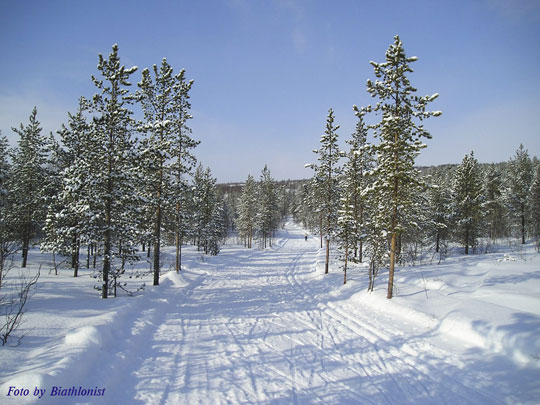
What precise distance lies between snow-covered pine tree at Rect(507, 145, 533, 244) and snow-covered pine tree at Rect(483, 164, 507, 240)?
1742mm

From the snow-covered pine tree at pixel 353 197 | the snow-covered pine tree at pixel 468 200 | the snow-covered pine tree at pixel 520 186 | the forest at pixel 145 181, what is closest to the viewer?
the forest at pixel 145 181

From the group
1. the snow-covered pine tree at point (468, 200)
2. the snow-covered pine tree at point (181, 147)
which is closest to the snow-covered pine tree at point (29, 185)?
the snow-covered pine tree at point (181, 147)

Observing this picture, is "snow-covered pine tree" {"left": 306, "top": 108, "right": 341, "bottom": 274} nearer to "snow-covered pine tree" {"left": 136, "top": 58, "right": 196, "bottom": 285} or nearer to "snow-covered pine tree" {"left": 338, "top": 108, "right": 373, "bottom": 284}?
"snow-covered pine tree" {"left": 338, "top": 108, "right": 373, "bottom": 284}

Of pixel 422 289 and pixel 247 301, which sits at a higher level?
pixel 422 289

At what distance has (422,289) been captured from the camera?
1331 cm

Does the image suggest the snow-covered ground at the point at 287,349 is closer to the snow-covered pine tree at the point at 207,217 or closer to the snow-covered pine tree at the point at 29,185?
the snow-covered pine tree at the point at 29,185

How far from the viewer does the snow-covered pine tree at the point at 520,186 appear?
124ft

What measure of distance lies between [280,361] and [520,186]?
49.1 m

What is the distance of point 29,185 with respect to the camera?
2412 centimetres

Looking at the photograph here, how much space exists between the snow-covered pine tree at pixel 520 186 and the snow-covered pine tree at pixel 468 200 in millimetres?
10907

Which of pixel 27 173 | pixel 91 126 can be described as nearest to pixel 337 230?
pixel 91 126

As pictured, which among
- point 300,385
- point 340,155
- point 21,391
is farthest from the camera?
point 340,155

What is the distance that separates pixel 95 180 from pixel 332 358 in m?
11.9

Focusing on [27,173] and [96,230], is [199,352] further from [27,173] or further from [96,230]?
[27,173]
